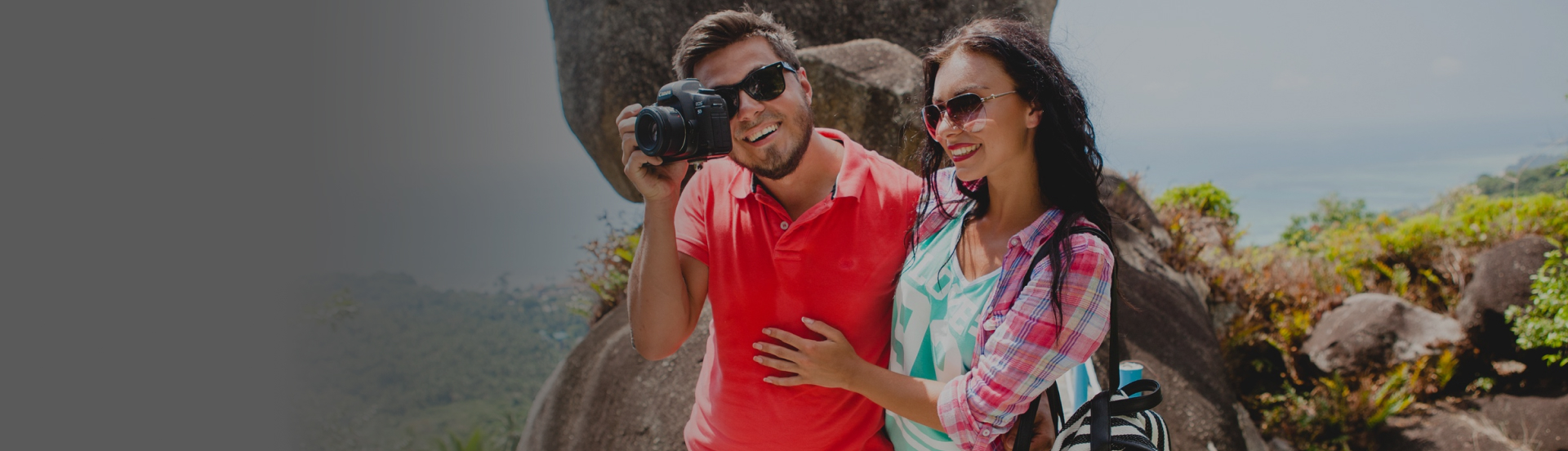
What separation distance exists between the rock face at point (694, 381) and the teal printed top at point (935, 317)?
2.30 m

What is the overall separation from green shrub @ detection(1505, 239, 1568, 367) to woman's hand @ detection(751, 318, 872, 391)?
5.52 metres

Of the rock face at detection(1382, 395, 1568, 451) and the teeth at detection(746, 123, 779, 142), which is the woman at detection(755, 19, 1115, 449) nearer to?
the teeth at detection(746, 123, 779, 142)

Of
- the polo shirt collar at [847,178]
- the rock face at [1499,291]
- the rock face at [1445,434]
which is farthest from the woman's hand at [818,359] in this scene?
the rock face at [1499,291]

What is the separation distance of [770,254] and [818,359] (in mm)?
347

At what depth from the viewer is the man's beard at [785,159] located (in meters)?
2.12

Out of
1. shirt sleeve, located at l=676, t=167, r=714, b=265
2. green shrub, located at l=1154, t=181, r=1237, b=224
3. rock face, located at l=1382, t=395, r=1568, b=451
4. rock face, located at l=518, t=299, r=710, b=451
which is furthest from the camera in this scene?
green shrub, located at l=1154, t=181, r=1237, b=224

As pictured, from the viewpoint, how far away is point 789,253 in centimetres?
211

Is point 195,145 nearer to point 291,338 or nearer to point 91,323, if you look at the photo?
point 91,323

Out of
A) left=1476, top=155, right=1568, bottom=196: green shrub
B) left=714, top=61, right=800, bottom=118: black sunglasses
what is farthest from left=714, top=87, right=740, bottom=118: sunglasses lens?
left=1476, top=155, right=1568, bottom=196: green shrub

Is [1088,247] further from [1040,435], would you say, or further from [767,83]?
[767,83]

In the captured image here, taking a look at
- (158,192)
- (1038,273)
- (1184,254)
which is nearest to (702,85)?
(1038,273)

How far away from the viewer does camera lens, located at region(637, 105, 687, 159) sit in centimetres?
186

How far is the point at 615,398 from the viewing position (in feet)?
14.7

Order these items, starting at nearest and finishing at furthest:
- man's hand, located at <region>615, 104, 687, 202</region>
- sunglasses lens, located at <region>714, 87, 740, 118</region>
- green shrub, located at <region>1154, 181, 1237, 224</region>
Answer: man's hand, located at <region>615, 104, 687, 202</region> < sunglasses lens, located at <region>714, 87, 740, 118</region> < green shrub, located at <region>1154, 181, 1237, 224</region>
